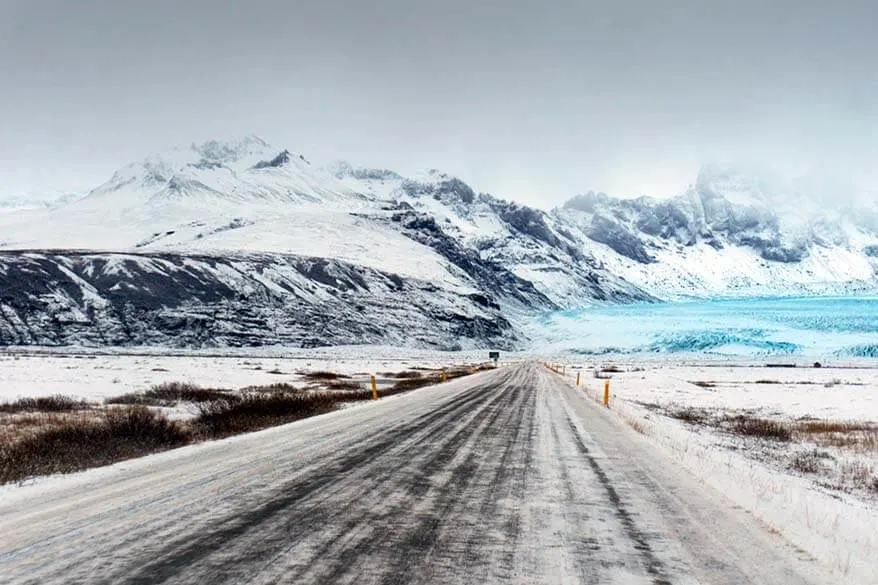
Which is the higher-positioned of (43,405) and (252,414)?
(252,414)

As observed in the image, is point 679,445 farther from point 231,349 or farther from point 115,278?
point 115,278

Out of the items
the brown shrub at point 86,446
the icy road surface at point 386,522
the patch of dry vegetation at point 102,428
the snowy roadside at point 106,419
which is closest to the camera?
the icy road surface at point 386,522

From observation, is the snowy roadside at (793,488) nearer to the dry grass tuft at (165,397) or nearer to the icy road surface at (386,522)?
the icy road surface at (386,522)

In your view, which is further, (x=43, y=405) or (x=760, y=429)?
(x=43, y=405)

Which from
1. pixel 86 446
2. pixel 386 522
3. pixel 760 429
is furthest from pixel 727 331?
pixel 386 522

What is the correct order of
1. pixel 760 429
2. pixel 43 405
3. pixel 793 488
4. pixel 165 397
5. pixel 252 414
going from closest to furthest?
1. pixel 793 488
2. pixel 252 414
3. pixel 760 429
4. pixel 43 405
5. pixel 165 397

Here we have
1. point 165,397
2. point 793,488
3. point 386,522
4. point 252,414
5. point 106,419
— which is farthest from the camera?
point 165,397

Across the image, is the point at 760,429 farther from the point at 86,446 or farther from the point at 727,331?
the point at 727,331

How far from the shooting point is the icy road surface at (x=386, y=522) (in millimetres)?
4785

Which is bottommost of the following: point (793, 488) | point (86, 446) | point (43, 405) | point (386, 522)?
point (43, 405)

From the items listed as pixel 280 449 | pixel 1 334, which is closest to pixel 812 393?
pixel 280 449

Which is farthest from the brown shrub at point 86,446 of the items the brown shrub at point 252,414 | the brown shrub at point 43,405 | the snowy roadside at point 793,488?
the snowy roadside at point 793,488

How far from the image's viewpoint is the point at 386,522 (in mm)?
6004

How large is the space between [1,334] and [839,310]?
589ft
